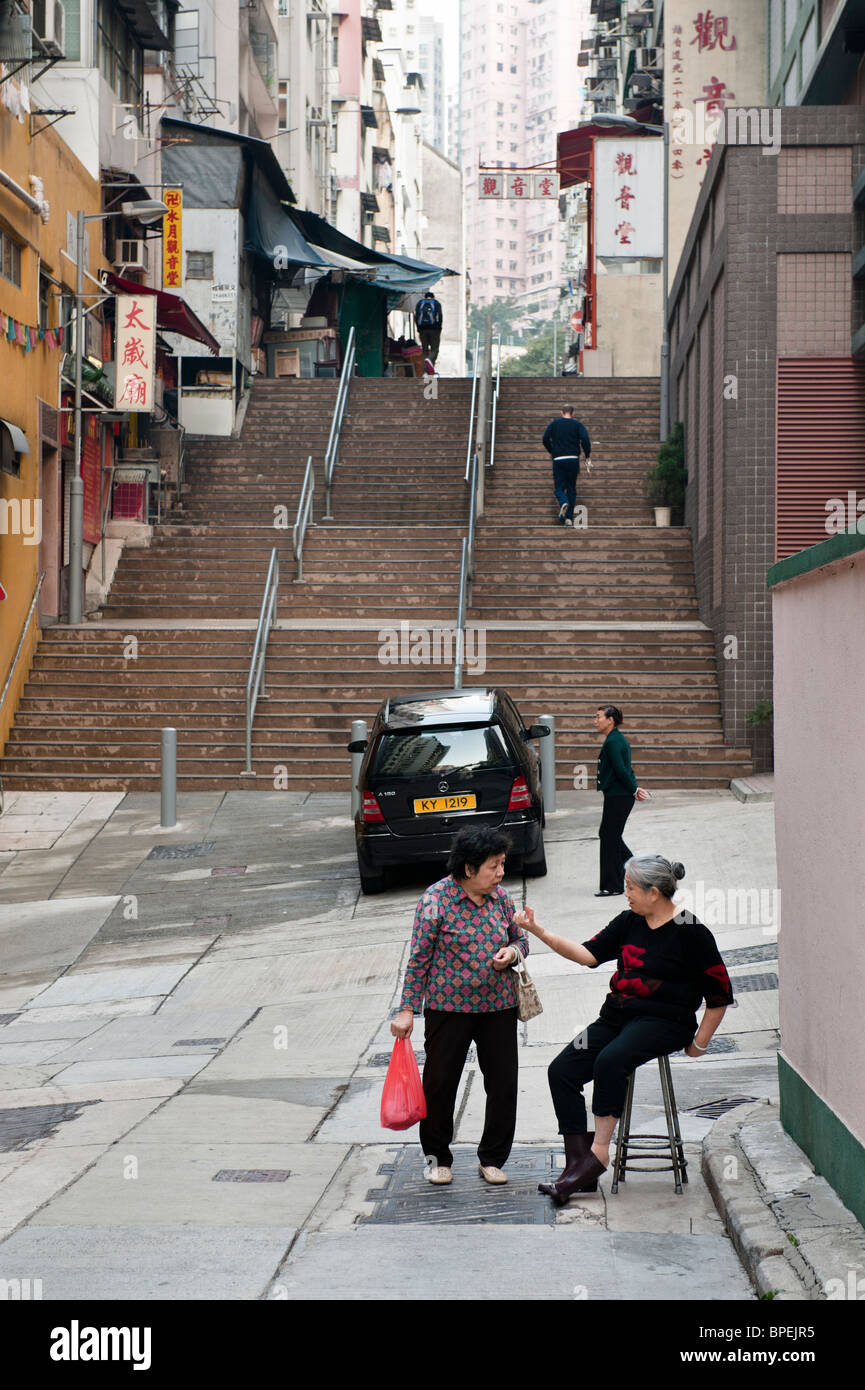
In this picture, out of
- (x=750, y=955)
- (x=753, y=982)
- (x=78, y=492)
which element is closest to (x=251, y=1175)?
(x=753, y=982)

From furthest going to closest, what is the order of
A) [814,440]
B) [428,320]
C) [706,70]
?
[428,320]
[706,70]
[814,440]

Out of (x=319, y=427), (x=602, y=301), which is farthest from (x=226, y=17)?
(x=319, y=427)

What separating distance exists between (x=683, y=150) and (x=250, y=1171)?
3030 cm

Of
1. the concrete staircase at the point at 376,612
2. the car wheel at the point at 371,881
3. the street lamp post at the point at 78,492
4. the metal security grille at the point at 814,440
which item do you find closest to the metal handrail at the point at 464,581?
the concrete staircase at the point at 376,612

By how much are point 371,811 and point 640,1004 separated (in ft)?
23.2

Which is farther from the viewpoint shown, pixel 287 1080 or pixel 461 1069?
pixel 287 1080

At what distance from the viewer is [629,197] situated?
1309 inches

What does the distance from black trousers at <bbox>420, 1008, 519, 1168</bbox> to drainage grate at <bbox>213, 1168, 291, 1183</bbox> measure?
0.65m

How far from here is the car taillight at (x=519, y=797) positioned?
42.8 feet

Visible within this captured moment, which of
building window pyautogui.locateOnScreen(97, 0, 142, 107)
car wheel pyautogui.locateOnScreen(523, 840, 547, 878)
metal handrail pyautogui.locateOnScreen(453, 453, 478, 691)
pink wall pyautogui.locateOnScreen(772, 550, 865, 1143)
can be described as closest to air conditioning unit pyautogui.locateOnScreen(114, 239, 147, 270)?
building window pyautogui.locateOnScreen(97, 0, 142, 107)

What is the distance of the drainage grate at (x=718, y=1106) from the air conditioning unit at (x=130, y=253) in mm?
21090

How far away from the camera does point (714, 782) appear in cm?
1819

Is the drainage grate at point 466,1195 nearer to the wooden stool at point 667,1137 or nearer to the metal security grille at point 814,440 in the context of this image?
the wooden stool at point 667,1137

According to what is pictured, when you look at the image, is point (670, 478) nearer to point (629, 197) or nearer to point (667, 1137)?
point (629, 197)
